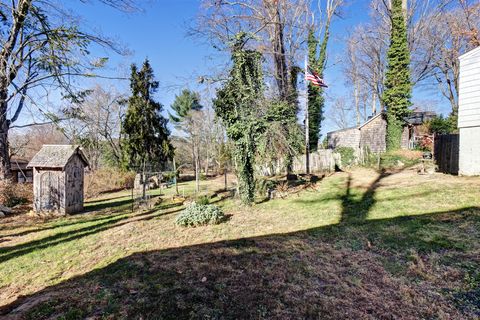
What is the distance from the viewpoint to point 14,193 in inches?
389

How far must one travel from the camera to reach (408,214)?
5.61 m

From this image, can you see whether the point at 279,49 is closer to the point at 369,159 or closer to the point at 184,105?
the point at 369,159

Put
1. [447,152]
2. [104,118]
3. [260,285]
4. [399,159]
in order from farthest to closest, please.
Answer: [104,118] → [399,159] → [447,152] → [260,285]

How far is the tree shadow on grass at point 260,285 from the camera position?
260cm

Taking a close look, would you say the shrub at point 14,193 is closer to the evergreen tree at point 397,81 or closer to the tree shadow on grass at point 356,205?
the tree shadow on grass at point 356,205

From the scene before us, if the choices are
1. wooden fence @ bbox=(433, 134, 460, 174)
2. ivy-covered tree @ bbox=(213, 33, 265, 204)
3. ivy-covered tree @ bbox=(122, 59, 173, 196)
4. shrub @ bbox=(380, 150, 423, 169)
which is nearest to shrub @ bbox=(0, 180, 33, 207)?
ivy-covered tree @ bbox=(122, 59, 173, 196)

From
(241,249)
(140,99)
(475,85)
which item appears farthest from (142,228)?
(140,99)

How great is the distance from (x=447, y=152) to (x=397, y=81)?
9.28m

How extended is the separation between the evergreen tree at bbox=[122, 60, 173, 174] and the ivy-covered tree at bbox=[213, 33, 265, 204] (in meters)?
13.1

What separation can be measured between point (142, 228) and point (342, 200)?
6.07 meters

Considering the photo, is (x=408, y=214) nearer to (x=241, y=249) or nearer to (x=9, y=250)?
(x=241, y=249)

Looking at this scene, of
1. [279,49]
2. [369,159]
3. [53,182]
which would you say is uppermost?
[279,49]

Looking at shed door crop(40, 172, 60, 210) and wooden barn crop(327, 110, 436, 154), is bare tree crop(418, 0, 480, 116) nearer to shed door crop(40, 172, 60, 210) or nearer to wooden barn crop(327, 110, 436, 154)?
wooden barn crop(327, 110, 436, 154)

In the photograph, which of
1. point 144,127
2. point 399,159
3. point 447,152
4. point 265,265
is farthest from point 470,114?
point 144,127
